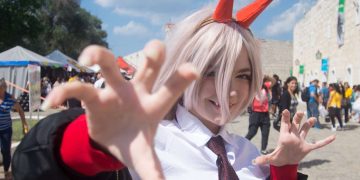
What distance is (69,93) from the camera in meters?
0.63

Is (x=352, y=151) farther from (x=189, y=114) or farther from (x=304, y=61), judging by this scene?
(x=304, y=61)

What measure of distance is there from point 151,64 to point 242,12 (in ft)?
2.79

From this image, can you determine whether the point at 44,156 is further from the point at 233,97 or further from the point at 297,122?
the point at 297,122

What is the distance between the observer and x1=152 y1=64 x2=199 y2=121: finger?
662 millimetres

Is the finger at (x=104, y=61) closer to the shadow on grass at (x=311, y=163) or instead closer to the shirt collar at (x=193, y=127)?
the shirt collar at (x=193, y=127)

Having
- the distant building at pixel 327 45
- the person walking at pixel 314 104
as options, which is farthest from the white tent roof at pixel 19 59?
the distant building at pixel 327 45

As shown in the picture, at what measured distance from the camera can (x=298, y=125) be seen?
53.2 inches

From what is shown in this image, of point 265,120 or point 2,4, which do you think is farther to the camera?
point 2,4

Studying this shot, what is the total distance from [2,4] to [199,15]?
27947 mm

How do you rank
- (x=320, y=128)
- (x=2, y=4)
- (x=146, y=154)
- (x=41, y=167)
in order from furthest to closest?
(x=2, y=4)
(x=320, y=128)
(x=41, y=167)
(x=146, y=154)

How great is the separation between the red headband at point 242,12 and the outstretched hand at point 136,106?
751mm

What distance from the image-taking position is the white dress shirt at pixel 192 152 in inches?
51.0

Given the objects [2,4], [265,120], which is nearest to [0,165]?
[265,120]

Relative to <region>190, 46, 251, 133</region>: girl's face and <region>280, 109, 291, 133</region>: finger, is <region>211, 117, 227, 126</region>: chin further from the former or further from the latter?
<region>280, 109, 291, 133</region>: finger
